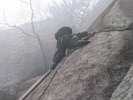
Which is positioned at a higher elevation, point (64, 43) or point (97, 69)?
point (97, 69)

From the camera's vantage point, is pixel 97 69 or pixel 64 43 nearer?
pixel 97 69

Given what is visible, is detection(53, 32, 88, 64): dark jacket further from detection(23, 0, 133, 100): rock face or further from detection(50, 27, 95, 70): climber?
detection(23, 0, 133, 100): rock face

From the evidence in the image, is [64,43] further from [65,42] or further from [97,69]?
[97,69]

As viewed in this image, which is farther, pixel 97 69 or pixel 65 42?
pixel 65 42

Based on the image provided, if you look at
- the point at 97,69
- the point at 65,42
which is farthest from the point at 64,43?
the point at 97,69

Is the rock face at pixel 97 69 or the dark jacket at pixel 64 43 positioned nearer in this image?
the rock face at pixel 97 69

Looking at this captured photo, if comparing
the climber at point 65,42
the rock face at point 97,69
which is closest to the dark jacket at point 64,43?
the climber at point 65,42

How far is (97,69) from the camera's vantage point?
5.48 meters

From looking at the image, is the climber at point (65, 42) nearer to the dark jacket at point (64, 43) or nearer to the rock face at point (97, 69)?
the dark jacket at point (64, 43)

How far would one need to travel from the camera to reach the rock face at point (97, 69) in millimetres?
5046

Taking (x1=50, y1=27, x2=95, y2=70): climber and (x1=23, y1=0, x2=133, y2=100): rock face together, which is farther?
(x1=50, y1=27, x2=95, y2=70): climber

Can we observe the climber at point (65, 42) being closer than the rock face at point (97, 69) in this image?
No

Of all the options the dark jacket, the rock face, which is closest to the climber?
the dark jacket

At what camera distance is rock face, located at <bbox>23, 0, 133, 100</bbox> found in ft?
16.6
